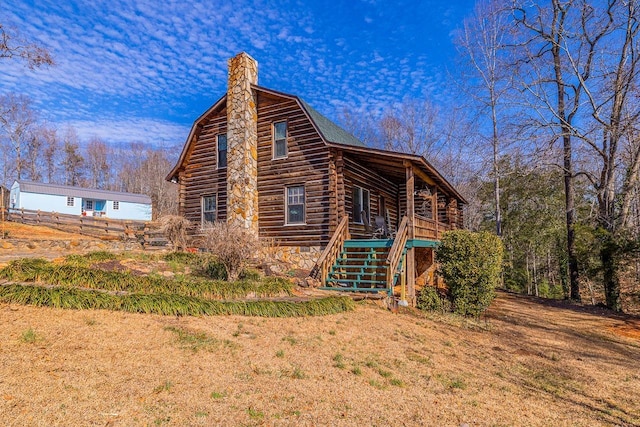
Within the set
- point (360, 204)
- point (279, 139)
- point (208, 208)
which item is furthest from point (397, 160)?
point (208, 208)

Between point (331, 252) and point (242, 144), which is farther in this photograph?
point (242, 144)

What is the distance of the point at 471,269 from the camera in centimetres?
960

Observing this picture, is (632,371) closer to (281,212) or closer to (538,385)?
(538,385)

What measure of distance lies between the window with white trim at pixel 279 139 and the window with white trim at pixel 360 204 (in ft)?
10.6

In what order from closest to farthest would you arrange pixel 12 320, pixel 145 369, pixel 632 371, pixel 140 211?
pixel 145 369 < pixel 12 320 < pixel 632 371 < pixel 140 211

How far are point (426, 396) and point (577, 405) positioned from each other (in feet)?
6.92

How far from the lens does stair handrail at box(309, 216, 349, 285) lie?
10.5 m

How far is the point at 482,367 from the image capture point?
→ 19.5ft

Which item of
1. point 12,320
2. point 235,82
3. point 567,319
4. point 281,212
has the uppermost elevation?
point 235,82

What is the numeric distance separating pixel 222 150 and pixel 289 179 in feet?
12.4

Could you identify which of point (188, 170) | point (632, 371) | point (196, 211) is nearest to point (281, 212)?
point (196, 211)

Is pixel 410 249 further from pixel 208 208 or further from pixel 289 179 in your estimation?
pixel 208 208

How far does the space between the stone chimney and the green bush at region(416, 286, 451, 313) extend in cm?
685

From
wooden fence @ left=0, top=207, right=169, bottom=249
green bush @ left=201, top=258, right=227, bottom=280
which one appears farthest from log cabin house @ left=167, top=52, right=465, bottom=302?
wooden fence @ left=0, top=207, right=169, bottom=249
